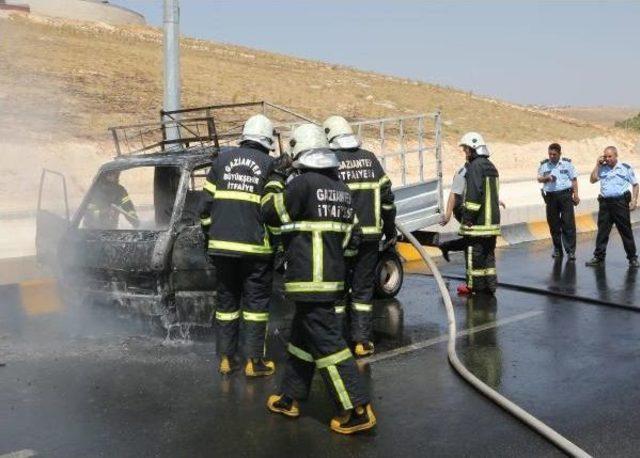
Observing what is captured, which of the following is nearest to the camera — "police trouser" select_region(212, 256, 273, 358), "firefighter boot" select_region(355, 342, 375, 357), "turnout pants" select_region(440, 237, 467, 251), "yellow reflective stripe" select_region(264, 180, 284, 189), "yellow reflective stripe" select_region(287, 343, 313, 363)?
"yellow reflective stripe" select_region(287, 343, 313, 363)

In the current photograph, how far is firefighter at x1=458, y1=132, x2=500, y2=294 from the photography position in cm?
809

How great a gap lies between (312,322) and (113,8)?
58.9 meters

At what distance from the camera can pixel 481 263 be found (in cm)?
829

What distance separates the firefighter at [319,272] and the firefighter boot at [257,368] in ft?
2.97

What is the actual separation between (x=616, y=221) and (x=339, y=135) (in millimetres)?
5758

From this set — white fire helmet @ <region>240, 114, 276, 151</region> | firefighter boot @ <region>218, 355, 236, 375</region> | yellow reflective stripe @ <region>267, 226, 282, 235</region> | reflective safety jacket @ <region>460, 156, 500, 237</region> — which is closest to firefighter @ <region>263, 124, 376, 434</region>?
yellow reflective stripe @ <region>267, 226, 282, 235</region>

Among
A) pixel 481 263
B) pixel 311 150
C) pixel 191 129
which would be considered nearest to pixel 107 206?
pixel 311 150

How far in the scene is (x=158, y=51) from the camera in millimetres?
43344

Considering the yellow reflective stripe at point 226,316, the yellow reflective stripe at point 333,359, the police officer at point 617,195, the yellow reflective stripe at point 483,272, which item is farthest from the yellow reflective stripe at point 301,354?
the police officer at point 617,195

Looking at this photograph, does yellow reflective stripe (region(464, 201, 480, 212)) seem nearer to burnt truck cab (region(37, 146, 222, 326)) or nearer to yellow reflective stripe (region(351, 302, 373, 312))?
yellow reflective stripe (region(351, 302, 373, 312))

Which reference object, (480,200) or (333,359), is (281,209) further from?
(480,200)

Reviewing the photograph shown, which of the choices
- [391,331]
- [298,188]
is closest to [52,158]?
[391,331]

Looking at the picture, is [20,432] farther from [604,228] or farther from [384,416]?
[604,228]

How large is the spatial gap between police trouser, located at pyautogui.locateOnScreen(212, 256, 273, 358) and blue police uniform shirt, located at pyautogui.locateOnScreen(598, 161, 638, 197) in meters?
6.56
